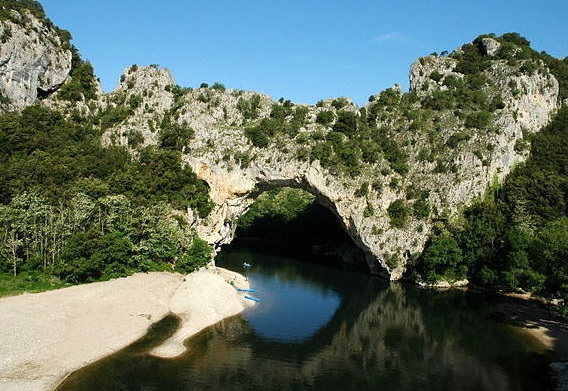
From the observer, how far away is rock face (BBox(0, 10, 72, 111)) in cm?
8100

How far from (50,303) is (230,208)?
38539 millimetres

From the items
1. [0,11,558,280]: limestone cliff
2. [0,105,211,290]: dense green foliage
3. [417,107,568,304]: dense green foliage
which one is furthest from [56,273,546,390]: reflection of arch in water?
[0,11,558,280]: limestone cliff

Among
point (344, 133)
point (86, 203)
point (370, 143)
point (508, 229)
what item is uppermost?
point (344, 133)

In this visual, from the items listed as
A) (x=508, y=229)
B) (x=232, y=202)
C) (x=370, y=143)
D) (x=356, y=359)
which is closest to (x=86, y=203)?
(x=232, y=202)

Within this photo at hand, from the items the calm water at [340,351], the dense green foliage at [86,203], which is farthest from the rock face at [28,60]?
the calm water at [340,351]

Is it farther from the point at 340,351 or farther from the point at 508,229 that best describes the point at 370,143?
the point at 340,351

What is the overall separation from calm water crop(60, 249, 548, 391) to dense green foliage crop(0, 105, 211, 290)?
46.3 feet

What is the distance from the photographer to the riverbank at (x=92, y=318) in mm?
31719

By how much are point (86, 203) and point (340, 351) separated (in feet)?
125

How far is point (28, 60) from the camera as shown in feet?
280

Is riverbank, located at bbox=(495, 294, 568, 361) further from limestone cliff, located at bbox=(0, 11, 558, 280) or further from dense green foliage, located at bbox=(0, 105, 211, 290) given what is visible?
dense green foliage, located at bbox=(0, 105, 211, 290)

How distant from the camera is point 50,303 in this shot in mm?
42812

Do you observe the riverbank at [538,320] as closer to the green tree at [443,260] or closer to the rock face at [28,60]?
the green tree at [443,260]

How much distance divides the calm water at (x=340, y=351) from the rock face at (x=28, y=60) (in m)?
58.8
